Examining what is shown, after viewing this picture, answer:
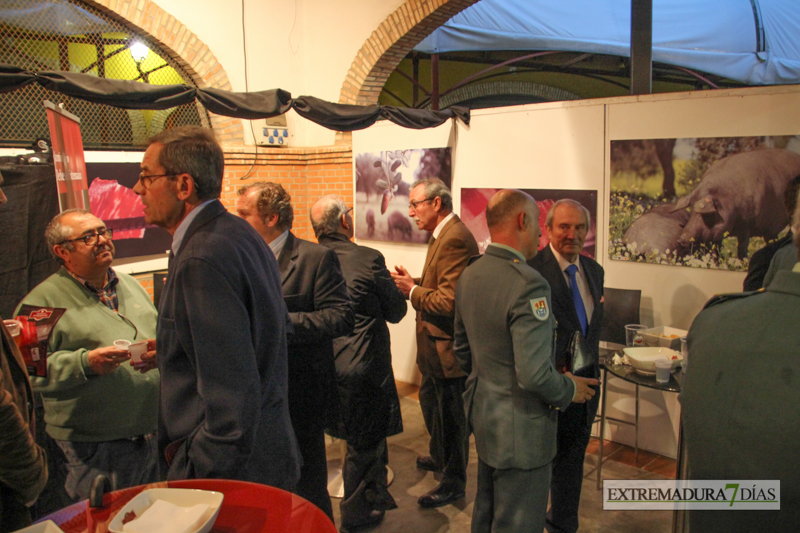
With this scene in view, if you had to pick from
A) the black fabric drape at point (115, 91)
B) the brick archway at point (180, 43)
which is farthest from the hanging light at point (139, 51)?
the black fabric drape at point (115, 91)

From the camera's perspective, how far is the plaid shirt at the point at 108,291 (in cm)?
268

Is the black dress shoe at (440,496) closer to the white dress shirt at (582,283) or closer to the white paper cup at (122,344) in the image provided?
the white dress shirt at (582,283)

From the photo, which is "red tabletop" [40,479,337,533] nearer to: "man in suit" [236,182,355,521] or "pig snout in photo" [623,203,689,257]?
"man in suit" [236,182,355,521]

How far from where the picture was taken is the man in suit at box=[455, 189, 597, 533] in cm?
225

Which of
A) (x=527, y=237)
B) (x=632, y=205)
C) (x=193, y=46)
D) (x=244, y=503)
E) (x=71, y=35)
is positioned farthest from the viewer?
(x=193, y=46)

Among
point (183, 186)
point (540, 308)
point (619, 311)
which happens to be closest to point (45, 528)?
point (183, 186)

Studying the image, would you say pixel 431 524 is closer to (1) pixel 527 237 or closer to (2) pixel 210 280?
(1) pixel 527 237

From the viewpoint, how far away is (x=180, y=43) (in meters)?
6.98

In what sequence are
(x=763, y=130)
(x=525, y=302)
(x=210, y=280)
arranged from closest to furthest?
(x=210, y=280), (x=525, y=302), (x=763, y=130)

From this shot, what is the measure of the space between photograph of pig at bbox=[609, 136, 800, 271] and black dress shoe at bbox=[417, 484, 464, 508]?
7.28ft

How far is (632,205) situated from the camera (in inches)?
172

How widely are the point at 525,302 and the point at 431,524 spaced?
6.19ft

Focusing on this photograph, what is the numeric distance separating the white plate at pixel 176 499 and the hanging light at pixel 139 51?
22.2 feet

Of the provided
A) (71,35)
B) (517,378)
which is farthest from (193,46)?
(517,378)
